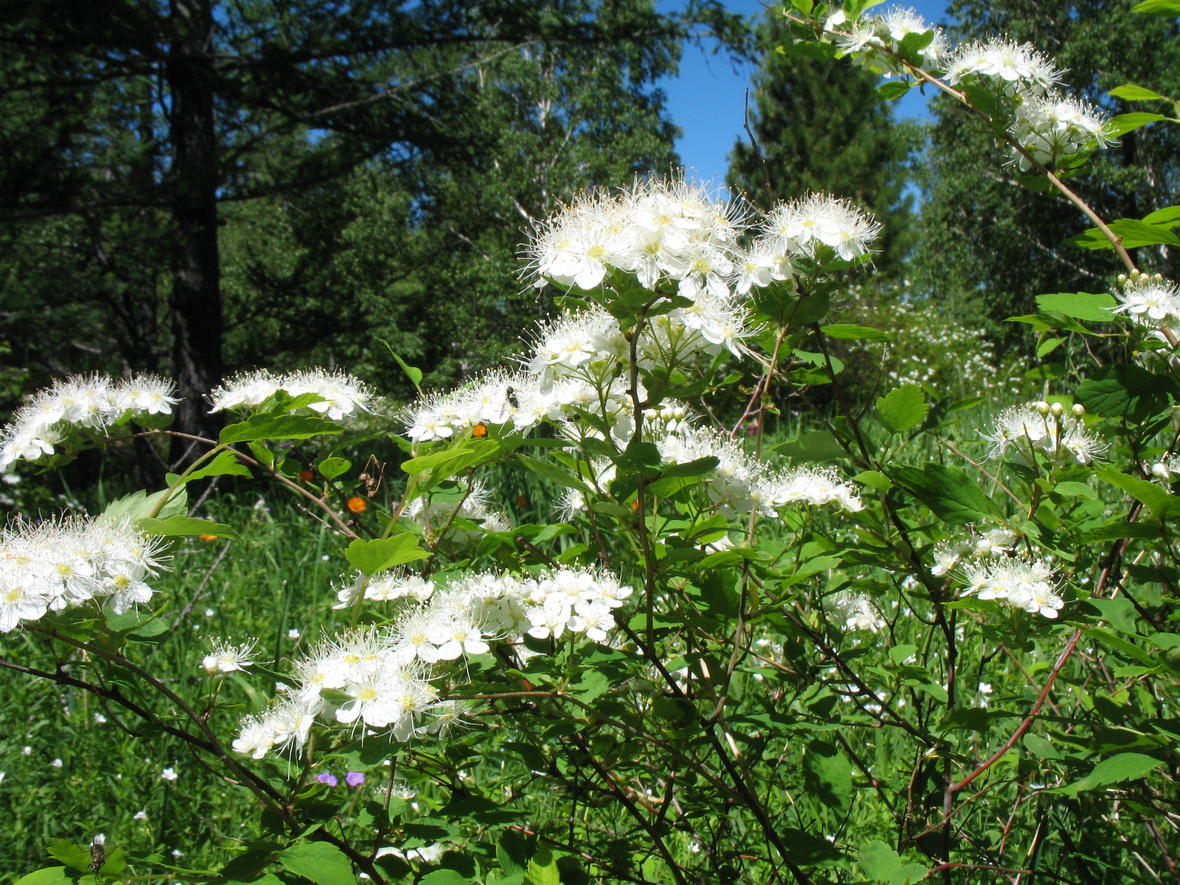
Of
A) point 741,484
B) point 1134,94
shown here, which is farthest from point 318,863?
point 1134,94

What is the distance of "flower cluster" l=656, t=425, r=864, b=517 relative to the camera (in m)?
1.19

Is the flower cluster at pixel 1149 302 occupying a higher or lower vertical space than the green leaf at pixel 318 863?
higher

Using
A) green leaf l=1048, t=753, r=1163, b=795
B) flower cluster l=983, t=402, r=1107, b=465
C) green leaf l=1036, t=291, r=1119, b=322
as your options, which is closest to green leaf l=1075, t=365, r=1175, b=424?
green leaf l=1036, t=291, r=1119, b=322

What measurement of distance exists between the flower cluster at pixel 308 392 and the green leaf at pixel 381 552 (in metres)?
0.46

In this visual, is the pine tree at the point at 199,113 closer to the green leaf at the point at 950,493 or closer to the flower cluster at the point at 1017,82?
the flower cluster at the point at 1017,82

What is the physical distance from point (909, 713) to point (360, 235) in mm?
15785

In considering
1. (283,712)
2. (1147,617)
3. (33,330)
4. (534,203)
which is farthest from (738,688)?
(534,203)

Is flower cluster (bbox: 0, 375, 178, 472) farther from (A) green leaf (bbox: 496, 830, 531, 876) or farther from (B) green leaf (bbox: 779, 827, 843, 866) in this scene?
(B) green leaf (bbox: 779, 827, 843, 866)

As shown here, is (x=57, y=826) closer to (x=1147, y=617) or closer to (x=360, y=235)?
(x=1147, y=617)

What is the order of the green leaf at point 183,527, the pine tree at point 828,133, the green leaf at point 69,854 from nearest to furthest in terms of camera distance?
the green leaf at point 69,854, the green leaf at point 183,527, the pine tree at point 828,133

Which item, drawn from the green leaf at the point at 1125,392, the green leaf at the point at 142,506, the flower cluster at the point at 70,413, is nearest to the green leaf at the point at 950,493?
the green leaf at the point at 1125,392

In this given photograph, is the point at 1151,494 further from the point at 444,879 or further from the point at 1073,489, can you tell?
the point at 444,879

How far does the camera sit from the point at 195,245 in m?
6.67

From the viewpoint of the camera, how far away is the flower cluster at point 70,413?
1.22 metres
